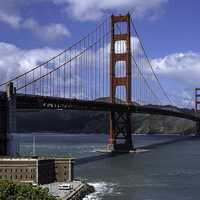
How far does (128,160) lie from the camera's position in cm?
6950

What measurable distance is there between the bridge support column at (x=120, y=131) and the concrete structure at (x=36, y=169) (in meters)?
38.3

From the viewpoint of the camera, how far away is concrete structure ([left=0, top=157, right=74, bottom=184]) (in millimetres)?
44338

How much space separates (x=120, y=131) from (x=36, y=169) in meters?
44.3

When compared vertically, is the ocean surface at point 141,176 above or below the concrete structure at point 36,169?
below

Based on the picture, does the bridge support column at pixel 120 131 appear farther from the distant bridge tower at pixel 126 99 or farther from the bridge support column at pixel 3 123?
the bridge support column at pixel 3 123

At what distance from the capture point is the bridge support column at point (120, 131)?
85281 mm

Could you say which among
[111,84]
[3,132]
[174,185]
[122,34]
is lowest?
[174,185]

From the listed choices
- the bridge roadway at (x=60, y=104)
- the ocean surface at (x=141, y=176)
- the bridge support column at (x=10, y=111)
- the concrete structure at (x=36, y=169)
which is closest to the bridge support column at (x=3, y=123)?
the bridge support column at (x=10, y=111)

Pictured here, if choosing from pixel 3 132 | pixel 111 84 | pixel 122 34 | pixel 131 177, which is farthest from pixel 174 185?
pixel 122 34

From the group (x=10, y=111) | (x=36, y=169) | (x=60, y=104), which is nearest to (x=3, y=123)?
(x=10, y=111)

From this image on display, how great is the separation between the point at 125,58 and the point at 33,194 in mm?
68019

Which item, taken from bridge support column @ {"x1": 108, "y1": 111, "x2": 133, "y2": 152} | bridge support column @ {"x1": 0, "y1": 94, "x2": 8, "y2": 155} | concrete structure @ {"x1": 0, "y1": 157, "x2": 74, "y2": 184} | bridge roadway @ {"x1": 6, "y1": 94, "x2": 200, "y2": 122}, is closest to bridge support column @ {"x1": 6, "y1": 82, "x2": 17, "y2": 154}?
bridge support column @ {"x1": 0, "y1": 94, "x2": 8, "y2": 155}

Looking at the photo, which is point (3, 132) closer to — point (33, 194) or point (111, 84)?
point (33, 194)

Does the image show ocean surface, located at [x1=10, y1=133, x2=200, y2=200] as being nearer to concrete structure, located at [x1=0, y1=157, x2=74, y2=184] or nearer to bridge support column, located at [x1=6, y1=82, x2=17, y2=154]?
bridge support column, located at [x1=6, y1=82, x2=17, y2=154]
